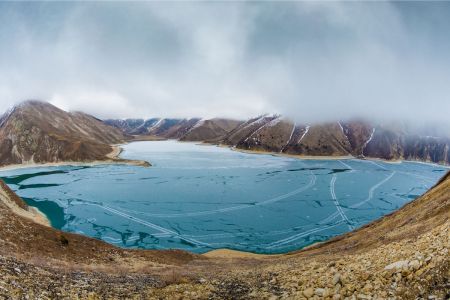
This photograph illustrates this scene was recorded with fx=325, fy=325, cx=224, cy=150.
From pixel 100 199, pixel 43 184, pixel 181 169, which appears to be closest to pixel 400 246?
pixel 100 199

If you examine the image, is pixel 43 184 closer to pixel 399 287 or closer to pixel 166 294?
pixel 166 294

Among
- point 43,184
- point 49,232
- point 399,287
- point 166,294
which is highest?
point 399,287

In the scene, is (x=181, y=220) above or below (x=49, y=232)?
below

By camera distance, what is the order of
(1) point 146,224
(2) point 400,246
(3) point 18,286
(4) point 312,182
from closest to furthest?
(3) point 18,286
(2) point 400,246
(1) point 146,224
(4) point 312,182

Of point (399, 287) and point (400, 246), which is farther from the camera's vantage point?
point (400, 246)

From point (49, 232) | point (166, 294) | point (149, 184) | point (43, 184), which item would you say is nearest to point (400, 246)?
point (166, 294)

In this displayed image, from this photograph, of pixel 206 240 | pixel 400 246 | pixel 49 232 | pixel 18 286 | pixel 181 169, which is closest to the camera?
pixel 18 286
